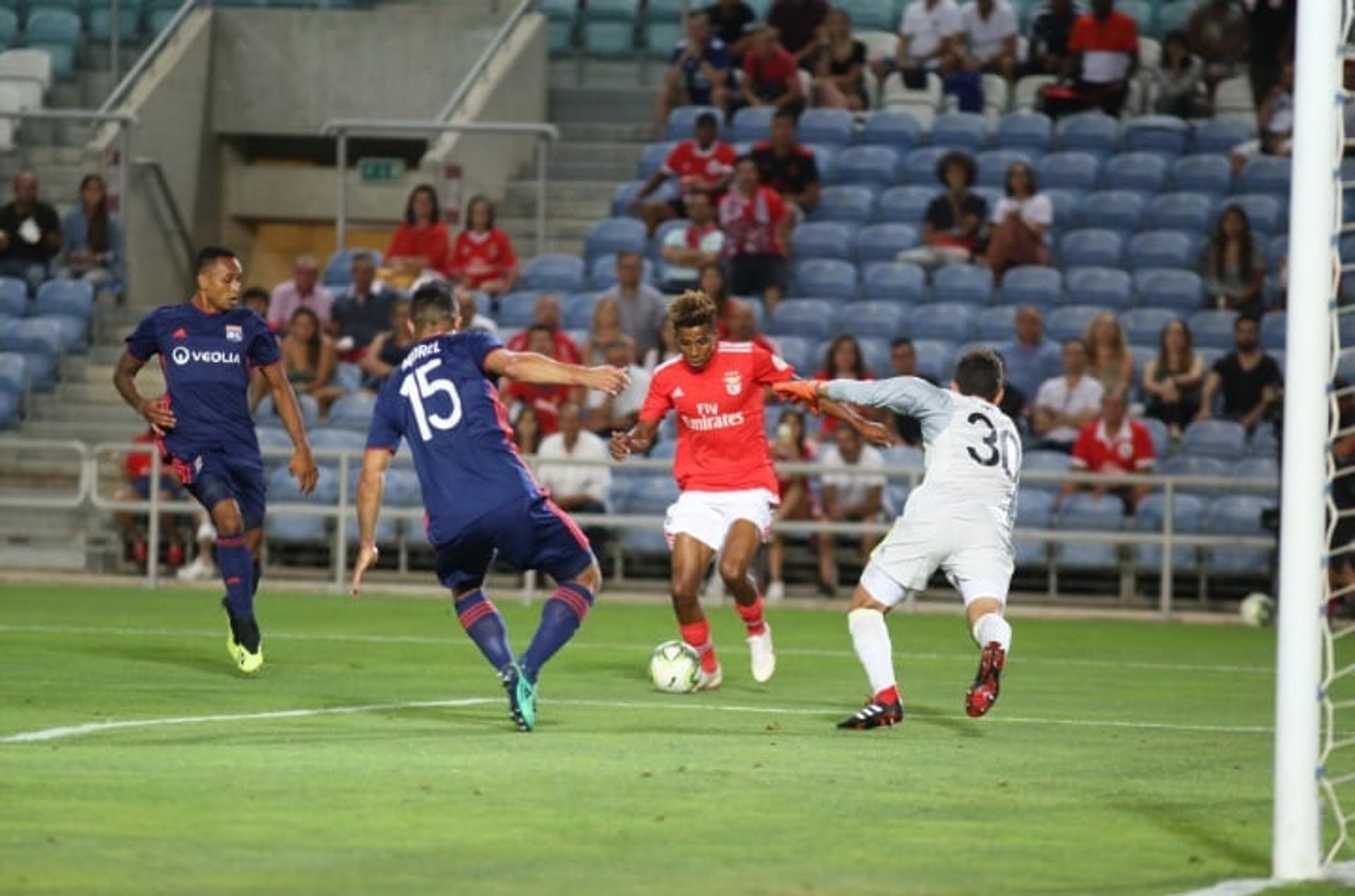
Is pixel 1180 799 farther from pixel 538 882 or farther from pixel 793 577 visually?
pixel 793 577

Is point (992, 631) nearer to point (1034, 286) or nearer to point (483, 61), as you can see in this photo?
point (1034, 286)

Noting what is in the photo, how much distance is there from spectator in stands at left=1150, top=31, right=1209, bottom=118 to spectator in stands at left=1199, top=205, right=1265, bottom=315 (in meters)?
2.93

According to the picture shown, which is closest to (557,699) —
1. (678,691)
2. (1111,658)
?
(678,691)

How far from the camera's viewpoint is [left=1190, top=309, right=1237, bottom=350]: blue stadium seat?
75.5 ft

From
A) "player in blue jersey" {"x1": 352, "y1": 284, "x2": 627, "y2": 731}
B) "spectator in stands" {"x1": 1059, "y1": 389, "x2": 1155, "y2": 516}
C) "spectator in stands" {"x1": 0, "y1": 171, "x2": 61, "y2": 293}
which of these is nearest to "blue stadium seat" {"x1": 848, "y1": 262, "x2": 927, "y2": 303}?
"spectator in stands" {"x1": 1059, "y1": 389, "x2": 1155, "y2": 516}

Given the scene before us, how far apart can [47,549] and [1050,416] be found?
8.76 m

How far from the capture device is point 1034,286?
2383 centimetres

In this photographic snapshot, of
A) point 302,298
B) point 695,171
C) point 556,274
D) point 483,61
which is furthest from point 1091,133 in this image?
point 302,298

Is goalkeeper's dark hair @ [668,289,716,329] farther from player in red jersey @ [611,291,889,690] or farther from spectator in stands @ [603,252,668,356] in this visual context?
spectator in stands @ [603,252,668,356]

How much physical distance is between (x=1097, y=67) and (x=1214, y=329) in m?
3.92

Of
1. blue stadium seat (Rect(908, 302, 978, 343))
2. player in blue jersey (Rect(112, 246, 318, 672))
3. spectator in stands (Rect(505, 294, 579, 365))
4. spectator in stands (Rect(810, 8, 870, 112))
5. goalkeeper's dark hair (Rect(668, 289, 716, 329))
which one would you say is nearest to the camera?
goalkeeper's dark hair (Rect(668, 289, 716, 329))

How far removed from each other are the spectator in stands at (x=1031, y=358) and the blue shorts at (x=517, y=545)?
11209 mm

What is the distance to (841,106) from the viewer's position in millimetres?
26469

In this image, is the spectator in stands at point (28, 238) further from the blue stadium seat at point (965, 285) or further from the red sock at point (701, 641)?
the red sock at point (701, 641)
